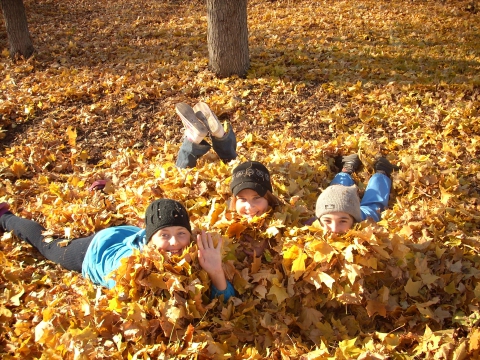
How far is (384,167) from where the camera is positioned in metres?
4.46

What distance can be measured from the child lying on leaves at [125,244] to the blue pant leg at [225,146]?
136 centimetres

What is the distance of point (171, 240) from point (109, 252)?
65cm

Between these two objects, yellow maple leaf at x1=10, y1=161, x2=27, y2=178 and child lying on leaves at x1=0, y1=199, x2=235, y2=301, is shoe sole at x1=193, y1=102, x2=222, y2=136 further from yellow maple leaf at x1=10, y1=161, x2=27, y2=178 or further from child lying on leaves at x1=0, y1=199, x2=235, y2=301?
yellow maple leaf at x1=10, y1=161, x2=27, y2=178

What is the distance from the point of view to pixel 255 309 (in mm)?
2986

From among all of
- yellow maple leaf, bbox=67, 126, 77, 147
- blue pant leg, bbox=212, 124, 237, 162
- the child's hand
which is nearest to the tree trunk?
yellow maple leaf, bbox=67, 126, 77, 147

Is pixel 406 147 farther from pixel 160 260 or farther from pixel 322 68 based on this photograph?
pixel 160 260

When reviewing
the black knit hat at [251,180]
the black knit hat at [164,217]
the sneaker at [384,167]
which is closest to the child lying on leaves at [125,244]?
the black knit hat at [164,217]

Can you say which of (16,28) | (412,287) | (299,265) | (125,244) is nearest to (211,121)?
(125,244)

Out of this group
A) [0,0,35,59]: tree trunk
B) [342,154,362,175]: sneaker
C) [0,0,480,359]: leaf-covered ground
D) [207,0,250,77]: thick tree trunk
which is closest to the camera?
[0,0,480,359]: leaf-covered ground

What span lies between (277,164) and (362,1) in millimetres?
8392

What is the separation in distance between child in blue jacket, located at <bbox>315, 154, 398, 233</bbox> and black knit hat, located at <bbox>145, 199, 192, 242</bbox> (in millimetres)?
1069

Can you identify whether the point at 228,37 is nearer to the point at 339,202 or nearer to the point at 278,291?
the point at 339,202

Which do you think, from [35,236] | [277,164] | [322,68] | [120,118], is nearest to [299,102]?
[322,68]

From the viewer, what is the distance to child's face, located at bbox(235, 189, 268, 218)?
3408 mm
